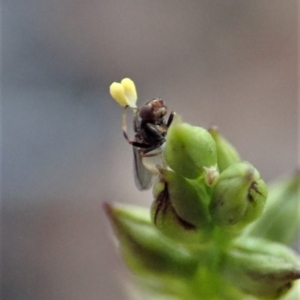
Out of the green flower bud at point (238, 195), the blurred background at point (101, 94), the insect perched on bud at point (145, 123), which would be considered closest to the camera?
the green flower bud at point (238, 195)

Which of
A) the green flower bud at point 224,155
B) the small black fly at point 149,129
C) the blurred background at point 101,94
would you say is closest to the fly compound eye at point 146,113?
the small black fly at point 149,129

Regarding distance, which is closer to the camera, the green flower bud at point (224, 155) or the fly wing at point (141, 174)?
the green flower bud at point (224, 155)

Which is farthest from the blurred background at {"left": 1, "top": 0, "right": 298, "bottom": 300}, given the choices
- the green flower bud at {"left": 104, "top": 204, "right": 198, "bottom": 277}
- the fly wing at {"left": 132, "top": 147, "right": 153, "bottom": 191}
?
the green flower bud at {"left": 104, "top": 204, "right": 198, "bottom": 277}

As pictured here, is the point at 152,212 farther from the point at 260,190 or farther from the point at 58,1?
the point at 58,1

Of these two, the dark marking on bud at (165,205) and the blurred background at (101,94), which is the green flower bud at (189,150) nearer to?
the dark marking on bud at (165,205)

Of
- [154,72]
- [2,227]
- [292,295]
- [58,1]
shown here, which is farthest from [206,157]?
[58,1]
